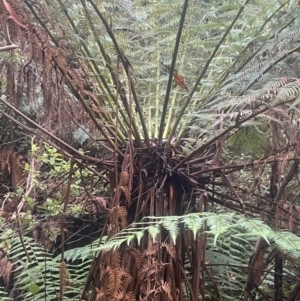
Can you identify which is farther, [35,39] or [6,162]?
[6,162]

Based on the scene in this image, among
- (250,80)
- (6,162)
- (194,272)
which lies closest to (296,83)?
(250,80)

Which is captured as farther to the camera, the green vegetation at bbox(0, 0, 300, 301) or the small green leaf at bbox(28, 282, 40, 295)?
the small green leaf at bbox(28, 282, 40, 295)

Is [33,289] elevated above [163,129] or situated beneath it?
situated beneath

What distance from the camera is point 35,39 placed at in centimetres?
118

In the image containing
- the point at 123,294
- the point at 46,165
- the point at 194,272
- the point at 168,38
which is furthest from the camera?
the point at 46,165

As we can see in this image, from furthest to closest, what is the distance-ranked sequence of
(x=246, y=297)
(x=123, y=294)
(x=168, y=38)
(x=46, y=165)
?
1. (x=46, y=165)
2. (x=168, y=38)
3. (x=246, y=297)
4. (x=123, y=294)

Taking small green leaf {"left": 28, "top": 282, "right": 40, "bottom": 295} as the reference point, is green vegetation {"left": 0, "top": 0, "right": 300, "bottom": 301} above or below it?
above

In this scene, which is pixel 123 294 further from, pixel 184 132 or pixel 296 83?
pixel 296 83

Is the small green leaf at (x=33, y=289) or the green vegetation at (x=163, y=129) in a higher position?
the green vegetation at (x=163, y=129)

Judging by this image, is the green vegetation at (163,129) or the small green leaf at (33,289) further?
the small green leaf at (33,289)

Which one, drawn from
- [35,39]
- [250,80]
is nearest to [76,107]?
[35,39]

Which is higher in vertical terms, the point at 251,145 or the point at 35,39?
the point at 35,39

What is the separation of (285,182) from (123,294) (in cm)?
75

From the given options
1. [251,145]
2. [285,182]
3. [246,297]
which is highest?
[251,145]
